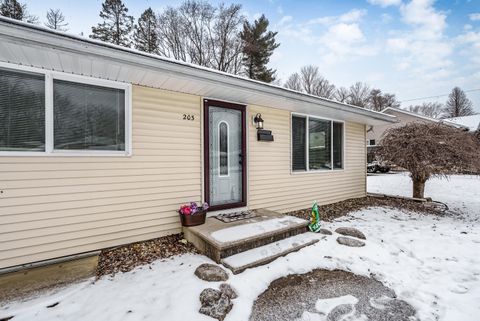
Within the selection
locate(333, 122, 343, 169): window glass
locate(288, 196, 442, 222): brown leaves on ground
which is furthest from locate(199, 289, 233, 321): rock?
locate(333, 122, 343, 169): window glass

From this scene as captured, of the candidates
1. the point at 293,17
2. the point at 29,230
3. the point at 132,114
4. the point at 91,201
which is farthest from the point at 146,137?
the point at 293,17

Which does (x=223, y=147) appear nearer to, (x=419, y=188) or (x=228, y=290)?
(x=228, y=290)

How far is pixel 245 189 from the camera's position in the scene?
14.6ft

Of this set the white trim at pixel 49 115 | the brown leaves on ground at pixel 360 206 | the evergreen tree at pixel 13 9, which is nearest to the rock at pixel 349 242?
the brown leaves on ground at pixel 360 206

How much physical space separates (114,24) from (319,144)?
559 inches

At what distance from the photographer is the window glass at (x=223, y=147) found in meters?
4.22

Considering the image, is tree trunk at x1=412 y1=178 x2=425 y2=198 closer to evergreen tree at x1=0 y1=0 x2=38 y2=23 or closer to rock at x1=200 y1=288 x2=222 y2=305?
rock at x1=200 y1=288 x2=222 y2=305

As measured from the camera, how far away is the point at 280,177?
5.03 meters

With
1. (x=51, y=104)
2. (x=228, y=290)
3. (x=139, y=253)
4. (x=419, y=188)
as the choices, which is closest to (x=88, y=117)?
(x=51, y=104)

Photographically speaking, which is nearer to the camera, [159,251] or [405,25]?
[159,251]

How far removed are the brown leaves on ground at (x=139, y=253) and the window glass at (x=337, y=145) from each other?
4.60 meters

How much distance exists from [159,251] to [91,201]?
1112mm

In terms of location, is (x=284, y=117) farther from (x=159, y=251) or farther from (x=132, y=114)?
(x=159, y=251)

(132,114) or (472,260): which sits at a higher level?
(132,114)
